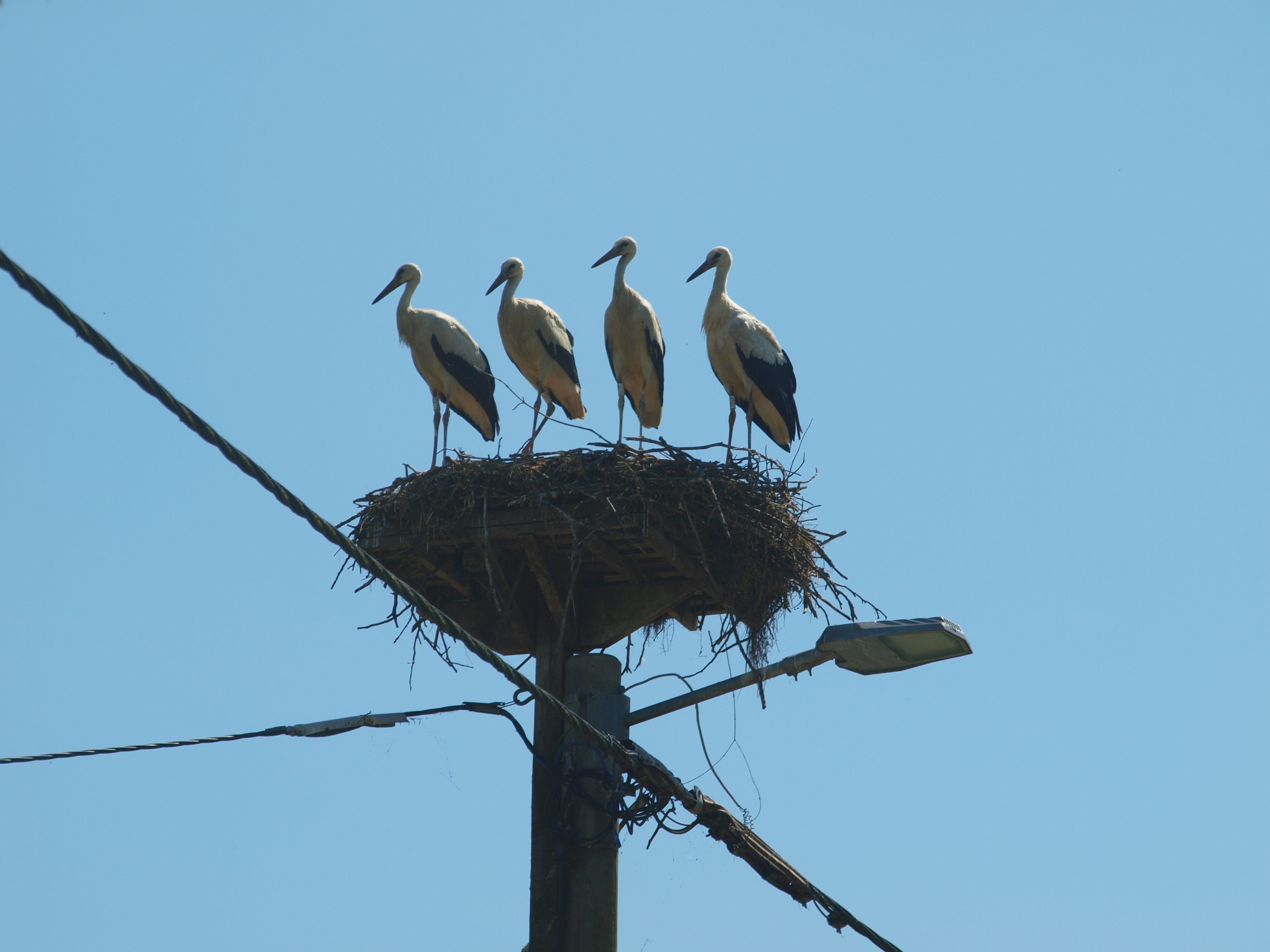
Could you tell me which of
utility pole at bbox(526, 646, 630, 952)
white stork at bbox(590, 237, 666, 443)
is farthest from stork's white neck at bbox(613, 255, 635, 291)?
utility pole at bbox(526, 646, 630, 952)

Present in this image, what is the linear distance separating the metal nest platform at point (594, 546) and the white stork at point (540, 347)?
324 centimetres

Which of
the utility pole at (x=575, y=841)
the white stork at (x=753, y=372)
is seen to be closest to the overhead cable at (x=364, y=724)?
the utility pole at (x=575, y=841)

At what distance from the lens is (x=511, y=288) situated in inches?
481

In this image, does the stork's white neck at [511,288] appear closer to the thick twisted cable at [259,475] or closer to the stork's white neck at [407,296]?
the stork's white neck at [407,296]

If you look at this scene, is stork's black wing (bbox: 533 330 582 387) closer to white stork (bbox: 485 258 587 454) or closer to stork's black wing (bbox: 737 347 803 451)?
white stork (bbox: 485 258 587 454)

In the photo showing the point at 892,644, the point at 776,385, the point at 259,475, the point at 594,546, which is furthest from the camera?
the point at 776,385

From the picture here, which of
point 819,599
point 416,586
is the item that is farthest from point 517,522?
point 819,599

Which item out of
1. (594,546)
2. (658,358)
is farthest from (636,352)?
(594,546)

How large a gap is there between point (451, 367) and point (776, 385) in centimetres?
270

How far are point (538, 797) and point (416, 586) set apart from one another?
195 cm

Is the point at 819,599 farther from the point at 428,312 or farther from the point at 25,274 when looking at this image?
the point at 25,274

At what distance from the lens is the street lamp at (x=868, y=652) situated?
20.5 feet

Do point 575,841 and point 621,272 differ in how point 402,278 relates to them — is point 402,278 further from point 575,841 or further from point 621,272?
point 575,841

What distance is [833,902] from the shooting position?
20.3ft
